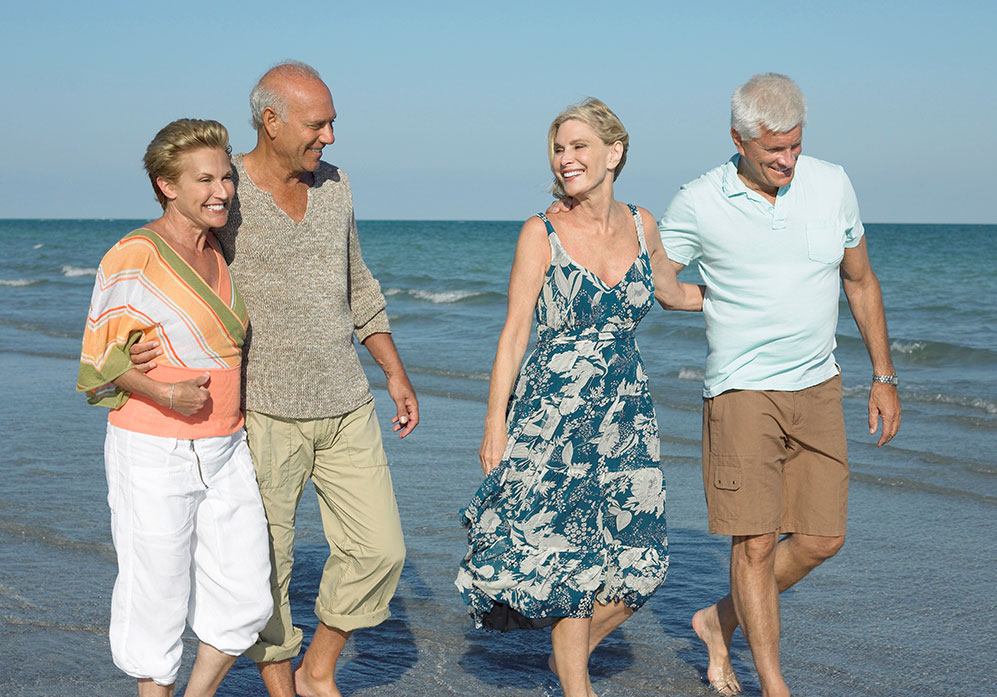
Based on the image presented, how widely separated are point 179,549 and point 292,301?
0.88 metres

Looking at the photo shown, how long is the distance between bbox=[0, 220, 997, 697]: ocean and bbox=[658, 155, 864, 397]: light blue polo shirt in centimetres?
128

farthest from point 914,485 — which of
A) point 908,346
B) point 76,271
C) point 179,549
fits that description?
point 76,271

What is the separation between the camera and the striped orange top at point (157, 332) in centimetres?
302

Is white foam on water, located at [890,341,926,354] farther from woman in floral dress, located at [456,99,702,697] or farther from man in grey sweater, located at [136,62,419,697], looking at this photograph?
man in grey sweater, located at [136,62,419,697]

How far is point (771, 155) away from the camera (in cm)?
373

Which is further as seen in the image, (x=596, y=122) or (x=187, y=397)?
(x=596, y=122)

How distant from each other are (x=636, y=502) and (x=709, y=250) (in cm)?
94

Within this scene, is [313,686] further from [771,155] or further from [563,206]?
[771,155]

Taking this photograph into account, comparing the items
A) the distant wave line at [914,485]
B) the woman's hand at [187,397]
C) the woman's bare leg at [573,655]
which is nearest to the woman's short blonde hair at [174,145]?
the woman's hand at [187,397]

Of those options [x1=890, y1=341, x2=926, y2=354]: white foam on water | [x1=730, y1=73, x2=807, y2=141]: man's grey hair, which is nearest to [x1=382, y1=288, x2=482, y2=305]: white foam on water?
[x1=890, y1=341, x2=926, y2=354]: white foam on water

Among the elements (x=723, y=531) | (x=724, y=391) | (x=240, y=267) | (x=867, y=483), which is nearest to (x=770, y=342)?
(x=724, y=391)

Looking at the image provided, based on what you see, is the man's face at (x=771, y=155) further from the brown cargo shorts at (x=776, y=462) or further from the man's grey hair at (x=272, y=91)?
the man's grey hair at (x=272, y=91)

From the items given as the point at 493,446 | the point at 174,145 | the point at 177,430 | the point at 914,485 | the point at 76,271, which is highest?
the point at 174,145

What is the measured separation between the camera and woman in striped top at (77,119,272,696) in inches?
120
